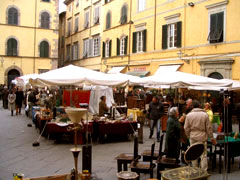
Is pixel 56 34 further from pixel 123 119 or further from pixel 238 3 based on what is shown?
pixel 123 119

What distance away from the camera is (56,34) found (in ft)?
115

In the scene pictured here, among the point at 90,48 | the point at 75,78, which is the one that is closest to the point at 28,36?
the point at 90,48

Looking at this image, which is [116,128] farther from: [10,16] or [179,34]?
[10,16]

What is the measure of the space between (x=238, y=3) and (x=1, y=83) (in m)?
25.5

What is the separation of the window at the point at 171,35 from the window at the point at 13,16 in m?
19.4

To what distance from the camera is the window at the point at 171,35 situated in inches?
760

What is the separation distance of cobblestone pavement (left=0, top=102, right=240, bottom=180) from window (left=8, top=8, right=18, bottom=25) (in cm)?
2459

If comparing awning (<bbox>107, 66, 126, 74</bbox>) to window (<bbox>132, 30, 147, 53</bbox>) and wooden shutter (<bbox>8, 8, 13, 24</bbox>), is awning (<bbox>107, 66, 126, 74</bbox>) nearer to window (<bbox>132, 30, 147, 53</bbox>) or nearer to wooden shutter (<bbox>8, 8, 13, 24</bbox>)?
window (<bbox>132, 30, 147, 53</bbox>)

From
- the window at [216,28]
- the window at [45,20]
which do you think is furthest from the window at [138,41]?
the window at [45,20]

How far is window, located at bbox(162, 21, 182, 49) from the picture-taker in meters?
19.3

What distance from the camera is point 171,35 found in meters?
20.2

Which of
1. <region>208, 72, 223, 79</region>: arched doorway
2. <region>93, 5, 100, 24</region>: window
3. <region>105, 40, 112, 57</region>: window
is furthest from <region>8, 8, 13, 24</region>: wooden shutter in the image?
<region>208, 72, 223, 79</region>: arched doorway

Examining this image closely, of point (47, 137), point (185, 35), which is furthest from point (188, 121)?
point (185, 35)

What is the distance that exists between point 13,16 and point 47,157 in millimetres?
28718
